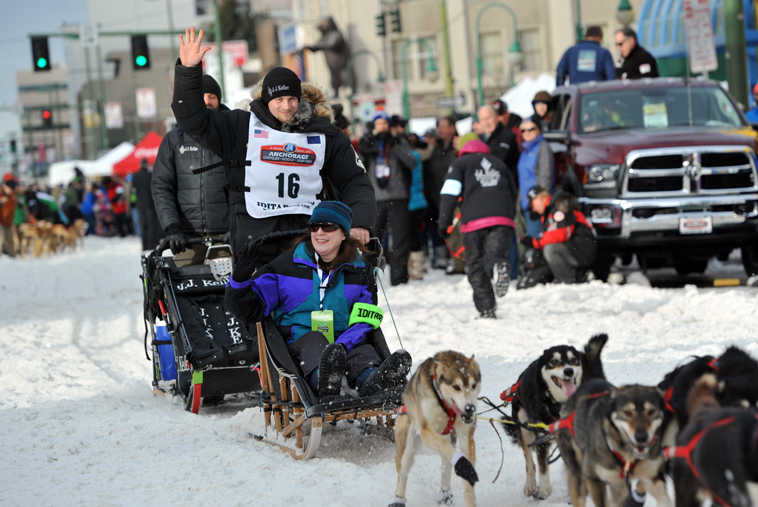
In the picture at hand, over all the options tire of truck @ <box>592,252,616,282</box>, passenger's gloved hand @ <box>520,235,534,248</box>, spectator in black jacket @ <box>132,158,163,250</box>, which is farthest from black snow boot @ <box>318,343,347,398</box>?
spectator in black jacket @ <box>132,158,163,250</box>

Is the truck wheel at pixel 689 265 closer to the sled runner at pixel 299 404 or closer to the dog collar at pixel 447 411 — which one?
the sled runner at pixel 299 404

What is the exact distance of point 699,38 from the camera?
1351 centimetres

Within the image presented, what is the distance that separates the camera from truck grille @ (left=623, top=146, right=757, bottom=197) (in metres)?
11.3

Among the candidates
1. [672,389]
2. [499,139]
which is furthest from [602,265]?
[672,389]

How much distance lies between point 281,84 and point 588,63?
29.0 ft

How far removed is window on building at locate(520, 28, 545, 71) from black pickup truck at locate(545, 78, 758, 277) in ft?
117

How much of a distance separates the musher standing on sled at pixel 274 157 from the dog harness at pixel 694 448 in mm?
2997

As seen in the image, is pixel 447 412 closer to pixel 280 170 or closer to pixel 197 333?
pixel 280 170

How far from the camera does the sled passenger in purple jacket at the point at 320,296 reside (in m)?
5.68

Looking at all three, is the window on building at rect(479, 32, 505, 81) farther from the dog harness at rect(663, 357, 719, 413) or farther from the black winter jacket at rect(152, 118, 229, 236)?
the dog harness at rect(663, 357, 719, 413)

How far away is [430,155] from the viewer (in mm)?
15211

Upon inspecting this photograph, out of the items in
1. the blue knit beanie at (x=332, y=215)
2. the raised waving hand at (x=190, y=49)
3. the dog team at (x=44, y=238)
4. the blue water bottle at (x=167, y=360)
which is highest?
the raised waving hand at (x=190, y=49)

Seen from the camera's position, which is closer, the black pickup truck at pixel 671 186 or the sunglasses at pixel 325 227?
the sunglasses at pixel 325 227

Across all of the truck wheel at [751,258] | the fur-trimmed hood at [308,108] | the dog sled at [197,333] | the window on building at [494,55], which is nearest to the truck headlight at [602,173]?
the truck wheel at [751,258]
